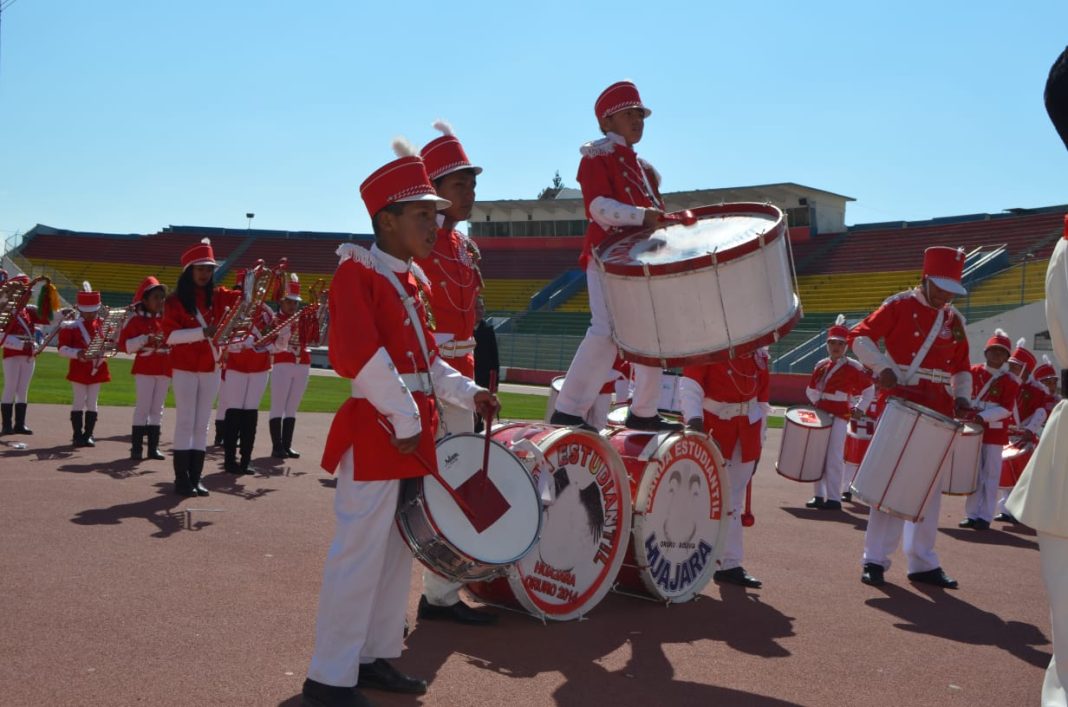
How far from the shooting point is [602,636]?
580 cm

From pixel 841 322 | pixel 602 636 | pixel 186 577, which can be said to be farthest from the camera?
pixel 841 322

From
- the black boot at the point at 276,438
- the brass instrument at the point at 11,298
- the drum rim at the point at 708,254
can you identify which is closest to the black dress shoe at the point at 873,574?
the drum rim at the point at 708,254

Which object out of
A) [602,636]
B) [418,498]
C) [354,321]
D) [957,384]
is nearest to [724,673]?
[602,636]

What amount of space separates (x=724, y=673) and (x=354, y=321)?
2.62 m

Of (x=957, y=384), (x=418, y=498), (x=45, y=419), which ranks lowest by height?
(x=45, y=419)

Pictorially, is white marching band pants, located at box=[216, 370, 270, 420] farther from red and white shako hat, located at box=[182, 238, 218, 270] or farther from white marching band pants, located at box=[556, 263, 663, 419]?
white marching band pants, located at box=[556, 263, 663, 419]

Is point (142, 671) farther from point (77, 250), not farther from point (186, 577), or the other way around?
point (77, 250)

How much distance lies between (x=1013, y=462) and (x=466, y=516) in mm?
9935

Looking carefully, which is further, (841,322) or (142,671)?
(841,322)

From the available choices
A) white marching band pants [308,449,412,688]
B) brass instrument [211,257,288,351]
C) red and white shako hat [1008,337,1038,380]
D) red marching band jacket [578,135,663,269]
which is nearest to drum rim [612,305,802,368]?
red marching band jacket [578,135,663,269]

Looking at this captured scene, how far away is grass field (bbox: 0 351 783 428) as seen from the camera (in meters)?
20.5

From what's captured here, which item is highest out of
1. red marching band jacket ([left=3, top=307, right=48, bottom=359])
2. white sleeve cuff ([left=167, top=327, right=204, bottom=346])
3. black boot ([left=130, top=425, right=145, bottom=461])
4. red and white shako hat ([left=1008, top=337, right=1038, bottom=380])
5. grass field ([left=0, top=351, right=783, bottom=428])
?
red and white shako hat ([left=1008, top=337, right=1038, bottom=380])

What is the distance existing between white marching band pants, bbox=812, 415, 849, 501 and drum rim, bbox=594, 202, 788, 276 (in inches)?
261

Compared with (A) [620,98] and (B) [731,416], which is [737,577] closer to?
(B) [731,416]
